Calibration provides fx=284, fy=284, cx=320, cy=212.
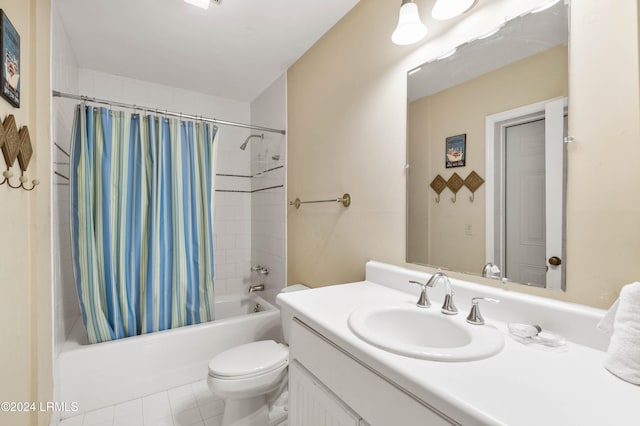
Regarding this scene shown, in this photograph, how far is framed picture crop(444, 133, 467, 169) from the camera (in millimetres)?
1053

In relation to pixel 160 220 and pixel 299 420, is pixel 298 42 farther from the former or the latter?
pixel 299 420

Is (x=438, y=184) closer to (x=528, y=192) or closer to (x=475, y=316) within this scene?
(x=528, y=192)

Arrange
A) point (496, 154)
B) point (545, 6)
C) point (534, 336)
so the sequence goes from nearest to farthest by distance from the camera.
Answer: point (534, 336), point (545, 6), point (496, 154)

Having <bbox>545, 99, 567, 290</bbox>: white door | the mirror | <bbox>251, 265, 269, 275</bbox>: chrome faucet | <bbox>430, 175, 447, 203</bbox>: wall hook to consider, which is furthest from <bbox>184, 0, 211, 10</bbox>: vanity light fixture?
<bbox>251, 265, 269, 275</bbox>: chrome faucet

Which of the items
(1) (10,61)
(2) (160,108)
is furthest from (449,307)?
(2) (160,108)

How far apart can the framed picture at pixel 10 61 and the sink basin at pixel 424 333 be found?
4.02 feet

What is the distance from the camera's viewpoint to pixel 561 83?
2.64 ft

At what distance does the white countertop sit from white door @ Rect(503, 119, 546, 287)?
242mm

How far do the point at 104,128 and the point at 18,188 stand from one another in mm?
829

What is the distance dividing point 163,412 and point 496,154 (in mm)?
2045

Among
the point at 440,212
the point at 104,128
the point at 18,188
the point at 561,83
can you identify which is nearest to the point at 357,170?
the point at 440,212

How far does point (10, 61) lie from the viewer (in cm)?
87

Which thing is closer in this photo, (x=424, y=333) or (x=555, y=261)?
(x=555, y=261)

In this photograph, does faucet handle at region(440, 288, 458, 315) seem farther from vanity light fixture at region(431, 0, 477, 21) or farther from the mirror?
vanity light fixture at region(431, 0, 477, 21)
